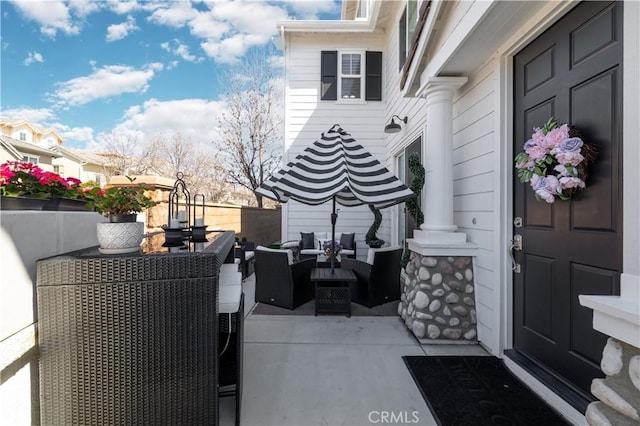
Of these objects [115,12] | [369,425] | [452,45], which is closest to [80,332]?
[369,425]

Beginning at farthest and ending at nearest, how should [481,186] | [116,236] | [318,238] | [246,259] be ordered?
[318,238] < [246,259] < [481,186] < [116,236]

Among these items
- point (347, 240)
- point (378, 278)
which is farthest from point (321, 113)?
point (378, 278)

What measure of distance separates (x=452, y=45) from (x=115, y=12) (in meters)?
6.97

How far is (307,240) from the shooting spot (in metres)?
6.86

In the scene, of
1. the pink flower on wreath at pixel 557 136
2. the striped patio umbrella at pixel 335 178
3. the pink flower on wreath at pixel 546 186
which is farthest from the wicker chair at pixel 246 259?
the pink flower on wreath at pixel 557 136

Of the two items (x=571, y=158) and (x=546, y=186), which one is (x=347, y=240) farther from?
(x=571, y=158)

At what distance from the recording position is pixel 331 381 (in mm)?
2389

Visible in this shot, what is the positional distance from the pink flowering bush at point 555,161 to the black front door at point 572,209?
0.08 m

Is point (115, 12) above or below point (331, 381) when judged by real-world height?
above

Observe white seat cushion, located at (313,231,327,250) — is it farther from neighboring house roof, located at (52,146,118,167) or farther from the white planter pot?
neighboring house roof, located at (52,146,118,167)

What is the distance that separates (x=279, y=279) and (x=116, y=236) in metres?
2.71

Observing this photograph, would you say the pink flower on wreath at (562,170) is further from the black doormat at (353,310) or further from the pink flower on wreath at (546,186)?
the black doormat at (353,310)

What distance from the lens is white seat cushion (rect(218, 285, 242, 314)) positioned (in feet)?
6.12

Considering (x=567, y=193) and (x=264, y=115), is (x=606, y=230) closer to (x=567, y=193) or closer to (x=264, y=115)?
(x=567, y=193)
